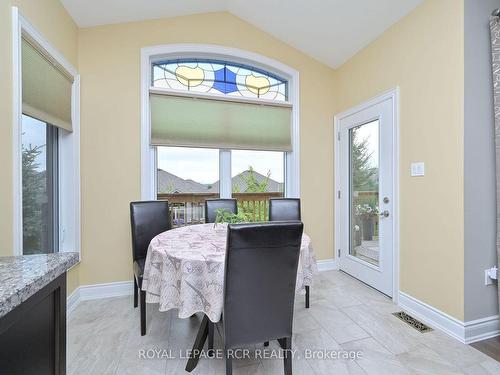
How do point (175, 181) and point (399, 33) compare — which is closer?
point (399, 33)

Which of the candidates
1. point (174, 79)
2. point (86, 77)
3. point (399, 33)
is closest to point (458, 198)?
point (399, 33)

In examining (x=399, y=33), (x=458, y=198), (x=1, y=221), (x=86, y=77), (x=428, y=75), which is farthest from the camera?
(x=86, y=77)

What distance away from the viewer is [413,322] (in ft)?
7.13

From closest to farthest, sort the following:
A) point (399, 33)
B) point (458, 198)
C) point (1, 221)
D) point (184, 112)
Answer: point (1, 221) < point (458, 198) < point (399, 33) < point (184, 112)

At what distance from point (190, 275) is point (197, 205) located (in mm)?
1846

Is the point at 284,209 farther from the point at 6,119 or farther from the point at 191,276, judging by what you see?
the point at 6,119

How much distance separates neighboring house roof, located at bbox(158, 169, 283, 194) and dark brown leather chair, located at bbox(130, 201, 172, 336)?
48 centimetres

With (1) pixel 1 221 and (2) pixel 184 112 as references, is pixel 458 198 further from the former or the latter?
(1) pixel 1 221

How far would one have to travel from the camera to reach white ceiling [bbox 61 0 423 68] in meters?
2.42

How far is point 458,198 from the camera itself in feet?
6.31

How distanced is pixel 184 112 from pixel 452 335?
3260mm

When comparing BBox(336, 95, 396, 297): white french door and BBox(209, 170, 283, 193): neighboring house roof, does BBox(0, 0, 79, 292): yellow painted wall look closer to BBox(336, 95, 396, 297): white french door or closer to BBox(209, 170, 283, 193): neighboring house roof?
BBox(209, 170, 283, 193): neighboring house roof

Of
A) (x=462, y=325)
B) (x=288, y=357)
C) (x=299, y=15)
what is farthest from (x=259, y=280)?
(x=299, y=15)

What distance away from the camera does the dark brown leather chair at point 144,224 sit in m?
Answer: 2.38
